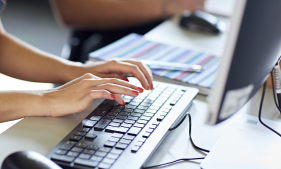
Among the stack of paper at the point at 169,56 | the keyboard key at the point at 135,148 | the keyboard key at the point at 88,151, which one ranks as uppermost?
the stack of paper at the point at 169,56

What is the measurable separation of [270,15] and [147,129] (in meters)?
0.28

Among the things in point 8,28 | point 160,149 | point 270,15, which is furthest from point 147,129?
point 8,28

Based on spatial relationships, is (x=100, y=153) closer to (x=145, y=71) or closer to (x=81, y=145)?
(x=81, y=145)

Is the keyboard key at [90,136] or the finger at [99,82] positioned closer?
the keyboard key at [90,136]

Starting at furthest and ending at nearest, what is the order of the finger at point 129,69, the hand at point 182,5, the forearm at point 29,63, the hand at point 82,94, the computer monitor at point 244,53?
the hand at point 182,5 < the forearm at point 29,63 < the finger at point 129,69 < the hand at point 82,94 < the computer monitor at point 244,53

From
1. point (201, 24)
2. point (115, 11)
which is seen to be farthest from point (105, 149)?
point (115, 11)

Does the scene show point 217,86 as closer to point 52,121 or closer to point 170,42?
point 52,121

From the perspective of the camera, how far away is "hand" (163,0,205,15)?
1.40 m

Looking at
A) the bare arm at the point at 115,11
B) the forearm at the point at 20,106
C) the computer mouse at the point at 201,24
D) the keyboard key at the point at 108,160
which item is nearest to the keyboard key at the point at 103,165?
the keyboard key at the point at 108,160

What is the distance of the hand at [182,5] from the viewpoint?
4.61 feet

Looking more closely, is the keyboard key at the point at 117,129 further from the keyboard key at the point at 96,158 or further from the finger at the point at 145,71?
the finger at the point at 145,71

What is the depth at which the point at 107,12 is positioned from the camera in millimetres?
1575

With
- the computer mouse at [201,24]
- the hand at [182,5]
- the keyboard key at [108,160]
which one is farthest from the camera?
the hand at [182,5]

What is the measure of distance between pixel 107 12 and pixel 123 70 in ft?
2.97
